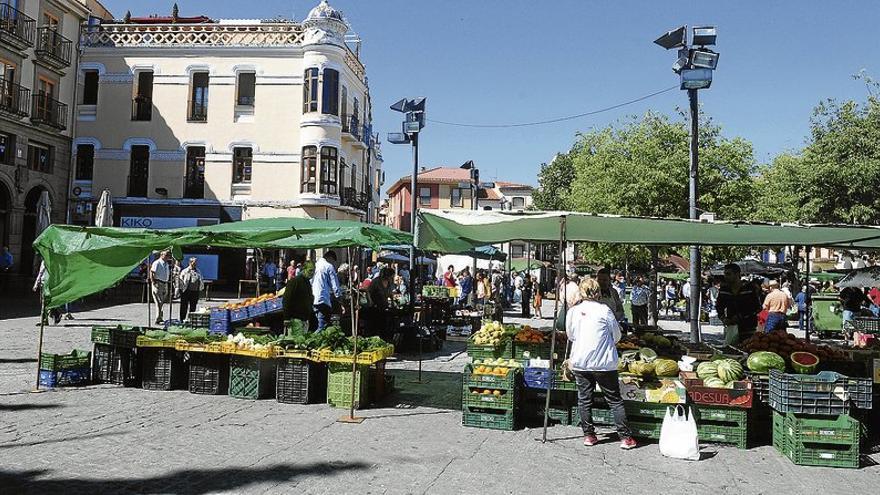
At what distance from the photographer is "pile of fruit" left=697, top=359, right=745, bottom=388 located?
6.90 metres

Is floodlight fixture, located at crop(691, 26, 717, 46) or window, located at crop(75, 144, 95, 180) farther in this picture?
window, located at crop(75, 144, 95, 180)

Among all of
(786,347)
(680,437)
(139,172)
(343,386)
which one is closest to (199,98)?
(139,172)

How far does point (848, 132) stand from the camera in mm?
25625

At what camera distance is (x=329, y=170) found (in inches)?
1170

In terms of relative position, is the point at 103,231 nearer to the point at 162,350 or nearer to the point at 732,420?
the point at 162,350

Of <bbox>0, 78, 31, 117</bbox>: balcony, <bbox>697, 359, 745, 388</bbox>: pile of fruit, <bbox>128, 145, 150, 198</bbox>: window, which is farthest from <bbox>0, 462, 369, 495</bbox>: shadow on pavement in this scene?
<bbox>128, 145, 150, 198</bbox>: window

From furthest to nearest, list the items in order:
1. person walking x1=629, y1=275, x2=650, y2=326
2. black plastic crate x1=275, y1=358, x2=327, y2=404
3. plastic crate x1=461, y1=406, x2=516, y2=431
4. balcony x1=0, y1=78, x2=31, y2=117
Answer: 1. balcony x1=0, y1=78, x2=31, y2=117
2. person walking x1=629, y1=275, x2=650, y2=326
3. black plastic crate x1=275, y1=358, x2=327, y2=404
4. plastic crate x1=461, y1=406, x2=516, y2=431

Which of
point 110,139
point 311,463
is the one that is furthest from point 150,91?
point 311,463

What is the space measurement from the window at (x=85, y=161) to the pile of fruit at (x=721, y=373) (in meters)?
30.1

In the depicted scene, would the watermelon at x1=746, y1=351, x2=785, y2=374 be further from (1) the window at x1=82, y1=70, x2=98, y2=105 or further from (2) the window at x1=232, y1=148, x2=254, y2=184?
(1) the window at x1=82, y1=70, x2=98, y2=105

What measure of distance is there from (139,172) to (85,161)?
8.05ft

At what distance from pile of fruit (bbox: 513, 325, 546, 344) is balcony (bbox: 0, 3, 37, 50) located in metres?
23.2

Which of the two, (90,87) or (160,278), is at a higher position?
(90,87)

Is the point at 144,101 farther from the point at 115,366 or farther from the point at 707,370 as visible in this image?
the point at 707,370
